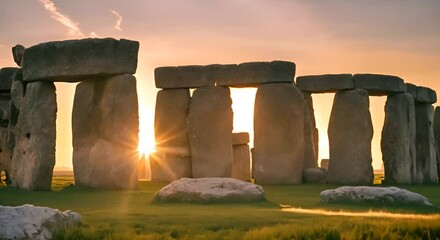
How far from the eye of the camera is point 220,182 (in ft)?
50.2

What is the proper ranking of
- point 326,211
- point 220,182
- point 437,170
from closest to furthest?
point 326,211 → point 220,182 → point 437,170

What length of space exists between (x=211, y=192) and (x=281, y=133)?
10674 mm

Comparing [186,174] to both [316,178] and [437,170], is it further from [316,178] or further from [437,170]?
[437,170]

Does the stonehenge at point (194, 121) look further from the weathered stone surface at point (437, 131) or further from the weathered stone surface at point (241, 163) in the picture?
the weathered stone surface at point (437, 131)

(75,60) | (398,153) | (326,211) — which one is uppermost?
(75,60)

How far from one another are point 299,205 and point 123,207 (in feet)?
12.0

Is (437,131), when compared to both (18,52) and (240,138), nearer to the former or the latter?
(240,138)

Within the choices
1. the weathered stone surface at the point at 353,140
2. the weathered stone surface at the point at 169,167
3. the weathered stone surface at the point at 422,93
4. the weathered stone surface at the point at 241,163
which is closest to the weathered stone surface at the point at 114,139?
the weathered stone surface at the point at 169,167

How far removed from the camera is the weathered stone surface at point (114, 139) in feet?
65.1

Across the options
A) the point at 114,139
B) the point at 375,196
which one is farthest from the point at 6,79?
the point at 375,196

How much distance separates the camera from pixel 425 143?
3002cm

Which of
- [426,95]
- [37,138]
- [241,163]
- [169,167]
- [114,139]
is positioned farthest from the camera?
[241,163]

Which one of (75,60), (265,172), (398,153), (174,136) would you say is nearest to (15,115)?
(75,60)

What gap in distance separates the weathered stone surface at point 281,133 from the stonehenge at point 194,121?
0.11ft
